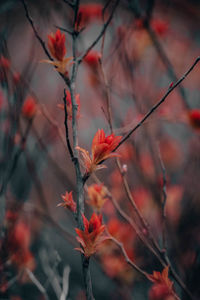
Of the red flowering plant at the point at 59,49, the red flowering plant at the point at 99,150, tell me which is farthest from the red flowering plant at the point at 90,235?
the red flowering plant at the point at 59,49

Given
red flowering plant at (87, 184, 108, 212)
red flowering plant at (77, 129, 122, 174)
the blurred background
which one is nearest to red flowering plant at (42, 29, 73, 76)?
the blurred background

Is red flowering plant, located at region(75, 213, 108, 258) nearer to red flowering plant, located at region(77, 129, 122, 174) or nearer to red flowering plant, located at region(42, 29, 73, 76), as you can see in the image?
red flowering plant, located at region(77, 129, 122, 174)

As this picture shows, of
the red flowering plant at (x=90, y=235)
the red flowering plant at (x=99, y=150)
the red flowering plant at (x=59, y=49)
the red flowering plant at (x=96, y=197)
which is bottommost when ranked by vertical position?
the red flowering plant at (x=90, y=235)

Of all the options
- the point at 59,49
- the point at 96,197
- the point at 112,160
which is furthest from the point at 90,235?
the point at 112,160

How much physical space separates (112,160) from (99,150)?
1124 mm

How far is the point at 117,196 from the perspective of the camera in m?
1.82

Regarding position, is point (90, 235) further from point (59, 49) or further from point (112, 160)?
point (112, 160)

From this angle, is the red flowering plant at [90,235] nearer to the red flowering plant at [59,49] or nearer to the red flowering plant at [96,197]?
the red flowering plant at [96,197]

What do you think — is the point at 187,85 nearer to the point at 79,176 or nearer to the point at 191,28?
the point at 191,28

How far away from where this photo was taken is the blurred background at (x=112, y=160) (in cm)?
81

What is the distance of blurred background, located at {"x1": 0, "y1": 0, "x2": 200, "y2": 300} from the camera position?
2.67 ft

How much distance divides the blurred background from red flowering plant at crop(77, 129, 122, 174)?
0.10m

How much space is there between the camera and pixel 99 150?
458 millimetres

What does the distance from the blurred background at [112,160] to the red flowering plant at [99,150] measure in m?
0.10
